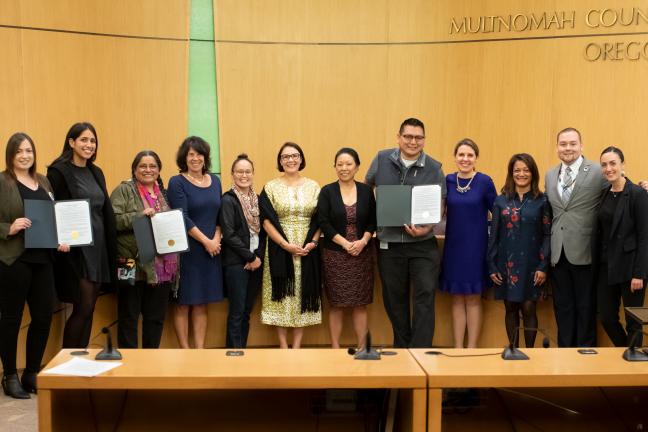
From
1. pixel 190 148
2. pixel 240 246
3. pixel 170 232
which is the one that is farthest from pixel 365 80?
pixel 170 232

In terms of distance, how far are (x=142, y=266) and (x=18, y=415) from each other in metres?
1.05

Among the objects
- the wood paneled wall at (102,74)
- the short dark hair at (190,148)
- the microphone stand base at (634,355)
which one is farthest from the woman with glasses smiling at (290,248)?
the wood paneled wall at (102,74)

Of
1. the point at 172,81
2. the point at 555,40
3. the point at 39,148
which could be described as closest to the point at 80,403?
the point at 39,148

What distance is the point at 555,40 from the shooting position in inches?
242

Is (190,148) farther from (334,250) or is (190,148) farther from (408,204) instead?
(408,204)

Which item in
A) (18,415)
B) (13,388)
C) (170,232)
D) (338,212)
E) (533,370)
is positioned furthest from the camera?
(338,212)

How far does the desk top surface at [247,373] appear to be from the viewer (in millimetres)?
2262

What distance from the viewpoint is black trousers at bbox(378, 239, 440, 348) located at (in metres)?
4.14

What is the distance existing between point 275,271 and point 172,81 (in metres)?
2.87

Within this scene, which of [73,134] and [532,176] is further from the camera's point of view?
[532,176]

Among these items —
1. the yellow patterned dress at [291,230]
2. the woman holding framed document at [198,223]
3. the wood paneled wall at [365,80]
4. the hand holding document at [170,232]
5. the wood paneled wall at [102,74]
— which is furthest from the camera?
the wood paneled wall at [365,80]

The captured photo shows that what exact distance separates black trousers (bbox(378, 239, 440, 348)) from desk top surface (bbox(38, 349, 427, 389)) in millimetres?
1598

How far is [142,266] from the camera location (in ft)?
13.1

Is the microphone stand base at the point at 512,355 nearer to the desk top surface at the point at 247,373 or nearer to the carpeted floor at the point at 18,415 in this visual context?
the desk top surface at the point at 247,373
